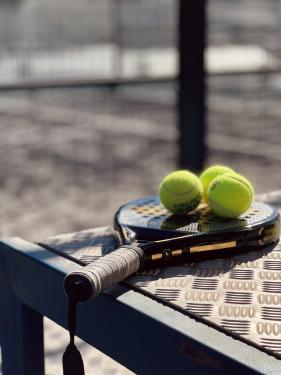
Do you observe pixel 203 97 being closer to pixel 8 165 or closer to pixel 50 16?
pixel 8 165

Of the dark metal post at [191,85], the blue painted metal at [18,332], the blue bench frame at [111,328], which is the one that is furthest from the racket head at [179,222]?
the dark metal post at [191,85]

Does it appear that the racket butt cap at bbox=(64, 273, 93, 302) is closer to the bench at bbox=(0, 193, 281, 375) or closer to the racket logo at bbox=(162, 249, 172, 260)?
the bench at bbox=(0, 193, 281, 375)

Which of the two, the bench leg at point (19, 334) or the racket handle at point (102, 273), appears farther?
the bench leg at point (19, 334)

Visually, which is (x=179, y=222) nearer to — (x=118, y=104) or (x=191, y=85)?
(x=191, y=85)

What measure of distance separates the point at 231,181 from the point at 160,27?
615 cm

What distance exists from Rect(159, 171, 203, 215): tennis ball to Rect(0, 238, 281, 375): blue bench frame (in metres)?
0.26

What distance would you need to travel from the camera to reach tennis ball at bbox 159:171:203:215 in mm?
1497

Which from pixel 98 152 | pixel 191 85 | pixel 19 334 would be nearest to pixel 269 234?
pixel 19 334

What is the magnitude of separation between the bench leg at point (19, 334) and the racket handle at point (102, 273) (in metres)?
0.31

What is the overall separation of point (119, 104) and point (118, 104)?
0.21 feet

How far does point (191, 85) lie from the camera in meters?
3.12

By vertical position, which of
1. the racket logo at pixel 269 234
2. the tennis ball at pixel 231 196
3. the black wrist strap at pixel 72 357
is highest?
the tennis ball at pixel 231 196

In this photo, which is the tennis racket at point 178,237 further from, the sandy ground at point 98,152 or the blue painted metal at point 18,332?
the sandy ground at point 98,152

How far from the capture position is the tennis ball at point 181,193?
150 cm
